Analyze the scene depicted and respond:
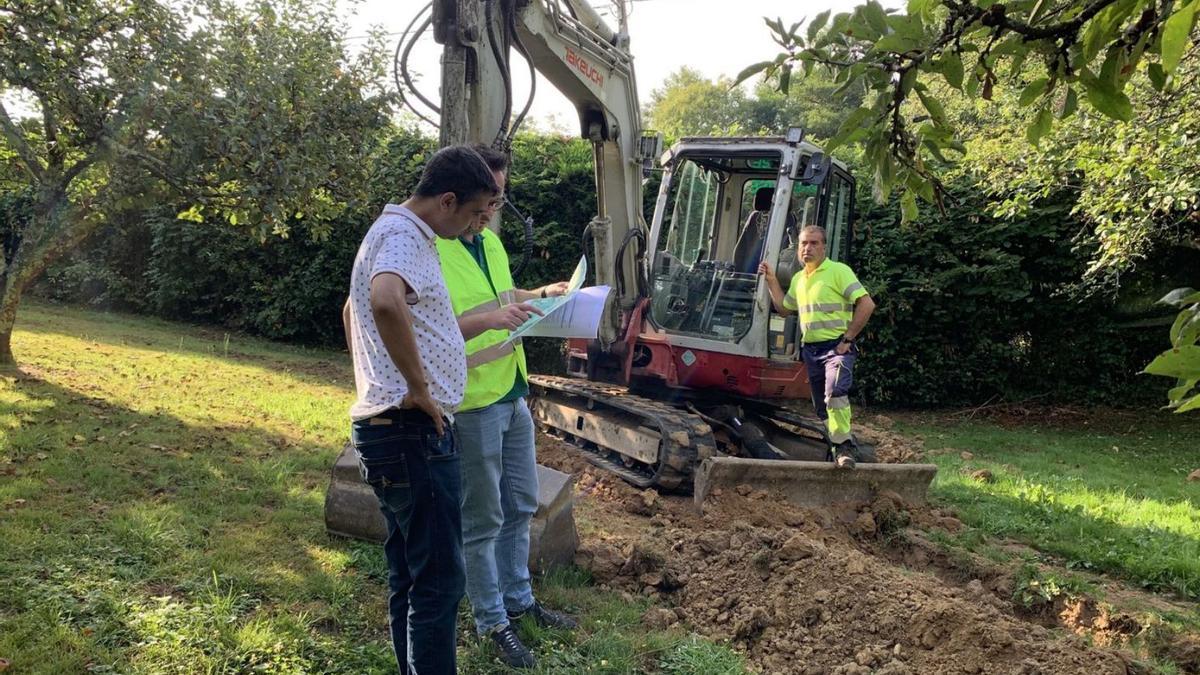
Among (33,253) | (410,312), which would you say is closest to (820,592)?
(410,312)

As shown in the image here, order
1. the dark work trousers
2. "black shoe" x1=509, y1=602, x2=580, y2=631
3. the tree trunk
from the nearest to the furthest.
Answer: "black shoe" x1=509, y1=602, x2=580, y2=631
the dark work trousers
the tree trunk

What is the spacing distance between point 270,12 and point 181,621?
7445 millimetres

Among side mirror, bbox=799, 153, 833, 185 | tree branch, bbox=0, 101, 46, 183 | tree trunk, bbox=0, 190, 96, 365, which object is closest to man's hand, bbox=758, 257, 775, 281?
side mirror, bbox=799, 153, 833, 185

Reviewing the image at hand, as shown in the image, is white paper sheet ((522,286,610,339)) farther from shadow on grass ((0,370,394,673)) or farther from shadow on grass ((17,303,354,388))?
shadow on grass ((17,303,354,388))

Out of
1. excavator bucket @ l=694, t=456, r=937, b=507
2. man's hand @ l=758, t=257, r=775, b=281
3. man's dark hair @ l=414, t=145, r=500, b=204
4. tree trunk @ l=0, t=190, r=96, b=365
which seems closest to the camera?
man's dark hair @ l=414, t=145, r=500, b=204

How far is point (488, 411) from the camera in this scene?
122 inches

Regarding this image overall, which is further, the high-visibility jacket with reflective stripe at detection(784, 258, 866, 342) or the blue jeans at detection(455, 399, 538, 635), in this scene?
the high-visibility jacket with reflective stripe at detection(784, 258, 866, 342)

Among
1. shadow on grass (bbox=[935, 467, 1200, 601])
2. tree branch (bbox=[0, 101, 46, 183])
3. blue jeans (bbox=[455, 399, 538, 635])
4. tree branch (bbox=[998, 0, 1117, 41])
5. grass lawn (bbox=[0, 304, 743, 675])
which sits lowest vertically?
shadow on grass (bbox=[935, 467, 1200, 601])

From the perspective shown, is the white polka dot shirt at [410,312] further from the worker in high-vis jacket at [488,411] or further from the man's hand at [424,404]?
the worker in high-vis jacket at [488,411]

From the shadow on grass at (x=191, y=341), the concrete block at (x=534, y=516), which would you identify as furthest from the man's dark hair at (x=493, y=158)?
the shadow on grass at (x=191, y=341)

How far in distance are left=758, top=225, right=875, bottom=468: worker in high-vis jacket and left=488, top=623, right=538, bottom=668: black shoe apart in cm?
308

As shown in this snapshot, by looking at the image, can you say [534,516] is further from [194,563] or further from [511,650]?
[194,563]

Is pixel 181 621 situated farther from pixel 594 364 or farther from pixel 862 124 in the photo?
pixel 594 364

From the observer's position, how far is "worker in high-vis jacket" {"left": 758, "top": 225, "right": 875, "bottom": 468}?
562 centimetres
